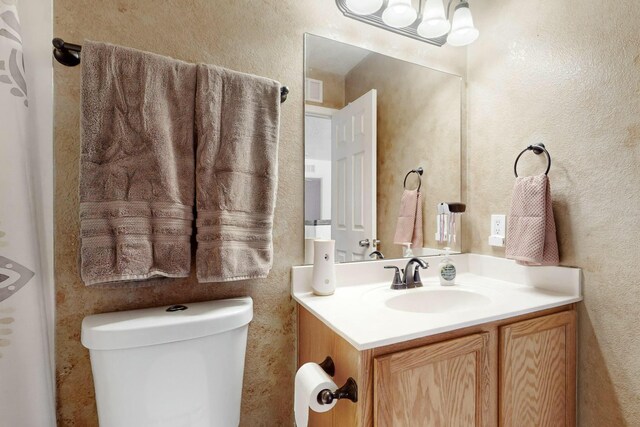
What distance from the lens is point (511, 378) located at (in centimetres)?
88

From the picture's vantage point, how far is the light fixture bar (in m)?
1.16

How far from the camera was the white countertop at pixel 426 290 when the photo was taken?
2.47 ft

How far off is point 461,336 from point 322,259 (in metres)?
0.47

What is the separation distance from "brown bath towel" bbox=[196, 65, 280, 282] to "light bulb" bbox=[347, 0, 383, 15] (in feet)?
1.56

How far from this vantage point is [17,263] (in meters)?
0.74

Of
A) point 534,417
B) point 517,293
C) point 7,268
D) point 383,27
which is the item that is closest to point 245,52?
point 383,27

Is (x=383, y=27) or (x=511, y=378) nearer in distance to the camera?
(x=511, y=378)

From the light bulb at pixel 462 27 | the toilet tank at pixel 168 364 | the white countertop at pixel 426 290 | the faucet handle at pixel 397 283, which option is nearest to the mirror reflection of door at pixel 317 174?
the white countertop at pixel 426 290

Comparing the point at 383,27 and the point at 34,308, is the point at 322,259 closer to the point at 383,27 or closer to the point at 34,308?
the point at 34,308

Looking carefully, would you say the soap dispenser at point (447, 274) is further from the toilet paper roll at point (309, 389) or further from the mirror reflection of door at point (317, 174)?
the toilet paper roll at point (309, 389)

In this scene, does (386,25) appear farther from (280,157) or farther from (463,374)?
(463,374)

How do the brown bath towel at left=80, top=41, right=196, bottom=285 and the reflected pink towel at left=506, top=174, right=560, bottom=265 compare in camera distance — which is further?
the reflected pink towel at left=506, top=174, right=560, bottom=265

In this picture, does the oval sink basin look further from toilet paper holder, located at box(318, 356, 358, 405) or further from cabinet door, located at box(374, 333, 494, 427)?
toilet paper holder, located at box(318, 356, 358, 405)

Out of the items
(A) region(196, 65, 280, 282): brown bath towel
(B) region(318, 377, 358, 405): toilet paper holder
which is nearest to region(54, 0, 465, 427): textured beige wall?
(A) region(196, 65, 280, 282): brown bath towel
